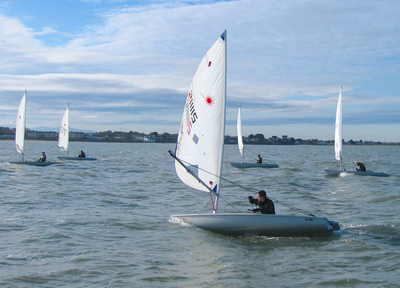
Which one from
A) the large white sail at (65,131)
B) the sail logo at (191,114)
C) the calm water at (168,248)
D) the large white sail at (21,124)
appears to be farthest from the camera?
the large white sail at (65,131)

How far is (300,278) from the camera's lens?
7766mm

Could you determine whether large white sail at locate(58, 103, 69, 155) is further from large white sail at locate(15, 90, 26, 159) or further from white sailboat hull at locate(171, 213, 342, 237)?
white sailboat hull at locate(171, 213, 342, 237)

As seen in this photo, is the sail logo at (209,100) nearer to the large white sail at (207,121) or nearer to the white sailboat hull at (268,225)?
the large white sail at (207,121)

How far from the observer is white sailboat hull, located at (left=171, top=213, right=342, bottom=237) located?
10.2 metres

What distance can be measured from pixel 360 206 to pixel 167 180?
12.6 meters

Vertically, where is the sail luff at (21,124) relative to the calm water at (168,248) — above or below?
above

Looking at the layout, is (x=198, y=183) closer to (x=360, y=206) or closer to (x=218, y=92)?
(x=218, y=92)

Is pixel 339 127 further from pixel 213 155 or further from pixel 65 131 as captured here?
pixel 65 131

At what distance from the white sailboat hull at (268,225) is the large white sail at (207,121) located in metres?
0.89

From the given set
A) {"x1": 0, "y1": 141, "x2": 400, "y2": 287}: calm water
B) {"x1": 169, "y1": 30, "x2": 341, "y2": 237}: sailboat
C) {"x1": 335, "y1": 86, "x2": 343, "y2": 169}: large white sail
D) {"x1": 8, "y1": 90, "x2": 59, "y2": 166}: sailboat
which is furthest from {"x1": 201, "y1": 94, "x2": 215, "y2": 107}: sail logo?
{"x1": 8, "y1": 90, "x2": 59, "y2": 166}: sailboat

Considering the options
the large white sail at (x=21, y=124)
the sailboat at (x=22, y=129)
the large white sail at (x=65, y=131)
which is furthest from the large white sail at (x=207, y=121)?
the large white sail at (x=65, y=131)

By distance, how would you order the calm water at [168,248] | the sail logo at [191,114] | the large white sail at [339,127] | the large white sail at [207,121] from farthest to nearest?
the large white sail at [339,127] < the sail logo at [191,114] < the large white sail at [207,121] < the calm water at [168,248]

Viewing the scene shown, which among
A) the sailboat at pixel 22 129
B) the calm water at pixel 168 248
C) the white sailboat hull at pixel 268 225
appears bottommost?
the calm water at pixel 168 248

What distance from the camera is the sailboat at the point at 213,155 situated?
970 centimetres
